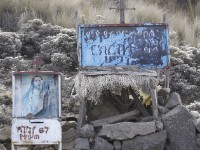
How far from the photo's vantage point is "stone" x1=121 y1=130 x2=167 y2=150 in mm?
8977

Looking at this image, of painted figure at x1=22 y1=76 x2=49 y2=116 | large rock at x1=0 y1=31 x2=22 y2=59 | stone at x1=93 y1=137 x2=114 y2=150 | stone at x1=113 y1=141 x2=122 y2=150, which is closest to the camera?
painted figure at x1=22 y1=76 x2=49 y2=116

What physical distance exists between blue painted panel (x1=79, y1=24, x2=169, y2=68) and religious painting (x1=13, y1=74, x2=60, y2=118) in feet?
4.00

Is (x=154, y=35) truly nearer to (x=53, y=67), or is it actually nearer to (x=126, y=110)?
(x=126, y=110)

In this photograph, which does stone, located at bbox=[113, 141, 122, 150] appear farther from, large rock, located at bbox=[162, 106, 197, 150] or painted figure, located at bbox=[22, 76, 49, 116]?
painted figure, located at bbox=[22, 76, 49, 116]

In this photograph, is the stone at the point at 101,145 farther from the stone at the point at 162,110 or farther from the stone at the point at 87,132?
the stone at the point at 162,110

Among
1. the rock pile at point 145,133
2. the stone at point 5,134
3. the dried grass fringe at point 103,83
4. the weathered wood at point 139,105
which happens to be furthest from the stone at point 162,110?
the stone at point 5,134

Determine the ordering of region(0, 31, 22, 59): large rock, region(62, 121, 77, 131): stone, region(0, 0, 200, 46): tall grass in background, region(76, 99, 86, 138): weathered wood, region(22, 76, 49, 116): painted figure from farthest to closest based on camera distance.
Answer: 1. region(0, 0, 200, 46): tall grass in background
2. region(0, 31, 22, 59): large rock
3. region(62, 121, 77, 131): stone
4. region(76, 99, 86, 138): weathered wood
5. region(22, 76, 49, 116): painted figure

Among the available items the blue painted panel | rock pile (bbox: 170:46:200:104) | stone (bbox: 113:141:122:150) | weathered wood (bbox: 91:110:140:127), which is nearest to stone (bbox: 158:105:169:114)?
weathered wood (bbox: 91:110:140:127)

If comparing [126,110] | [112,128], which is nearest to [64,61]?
[126,110]

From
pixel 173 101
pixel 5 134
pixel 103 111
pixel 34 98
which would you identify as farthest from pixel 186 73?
pixel 34 98

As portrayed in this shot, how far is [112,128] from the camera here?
9.04m

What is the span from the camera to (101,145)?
8.93 m

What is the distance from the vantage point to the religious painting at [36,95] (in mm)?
8484

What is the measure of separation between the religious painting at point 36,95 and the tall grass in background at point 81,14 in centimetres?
639
